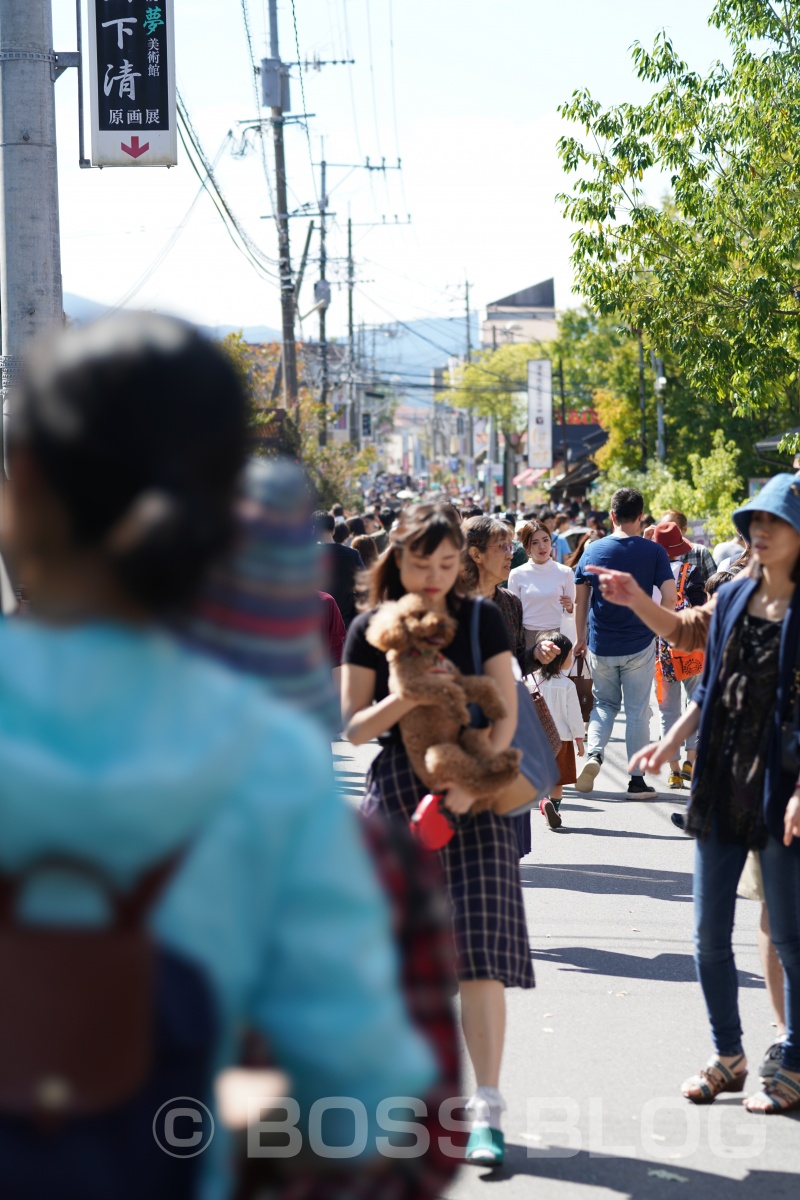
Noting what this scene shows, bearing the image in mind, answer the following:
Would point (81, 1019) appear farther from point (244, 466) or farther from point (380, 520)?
point (380, 520)

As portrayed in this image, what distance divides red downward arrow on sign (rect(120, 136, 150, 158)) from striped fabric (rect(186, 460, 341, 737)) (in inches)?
324

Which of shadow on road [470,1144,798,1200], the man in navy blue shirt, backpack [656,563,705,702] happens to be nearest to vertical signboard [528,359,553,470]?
backpack [656,563,705,702]

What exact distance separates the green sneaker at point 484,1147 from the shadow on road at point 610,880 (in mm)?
3333

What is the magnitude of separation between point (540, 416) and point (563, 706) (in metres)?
55.7

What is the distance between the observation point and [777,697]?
4.42m

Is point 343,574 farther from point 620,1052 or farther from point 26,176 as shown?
point 620,1052

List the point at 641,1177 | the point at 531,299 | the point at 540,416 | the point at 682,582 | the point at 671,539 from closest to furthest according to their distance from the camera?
the point at 641,1177, the point at 671,539, the point at 682,582, the point at 540,416, the point at 531,299

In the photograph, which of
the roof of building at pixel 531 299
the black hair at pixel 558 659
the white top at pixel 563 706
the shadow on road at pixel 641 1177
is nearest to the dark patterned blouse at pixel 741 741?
the shadow on road at pixel 641 1177

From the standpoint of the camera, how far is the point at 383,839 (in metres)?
1.73

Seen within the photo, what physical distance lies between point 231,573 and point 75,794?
33 centimetres

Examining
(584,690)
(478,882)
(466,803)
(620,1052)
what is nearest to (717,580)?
(584,690)

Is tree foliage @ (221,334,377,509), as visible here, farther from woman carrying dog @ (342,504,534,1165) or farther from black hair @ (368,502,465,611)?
woman carrying dog @ (342,504,534,1165)

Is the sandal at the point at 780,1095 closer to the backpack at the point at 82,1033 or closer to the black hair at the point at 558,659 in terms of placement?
the backpack at the point at 82,1033

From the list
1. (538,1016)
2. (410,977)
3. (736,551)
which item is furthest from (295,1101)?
(736,551)
